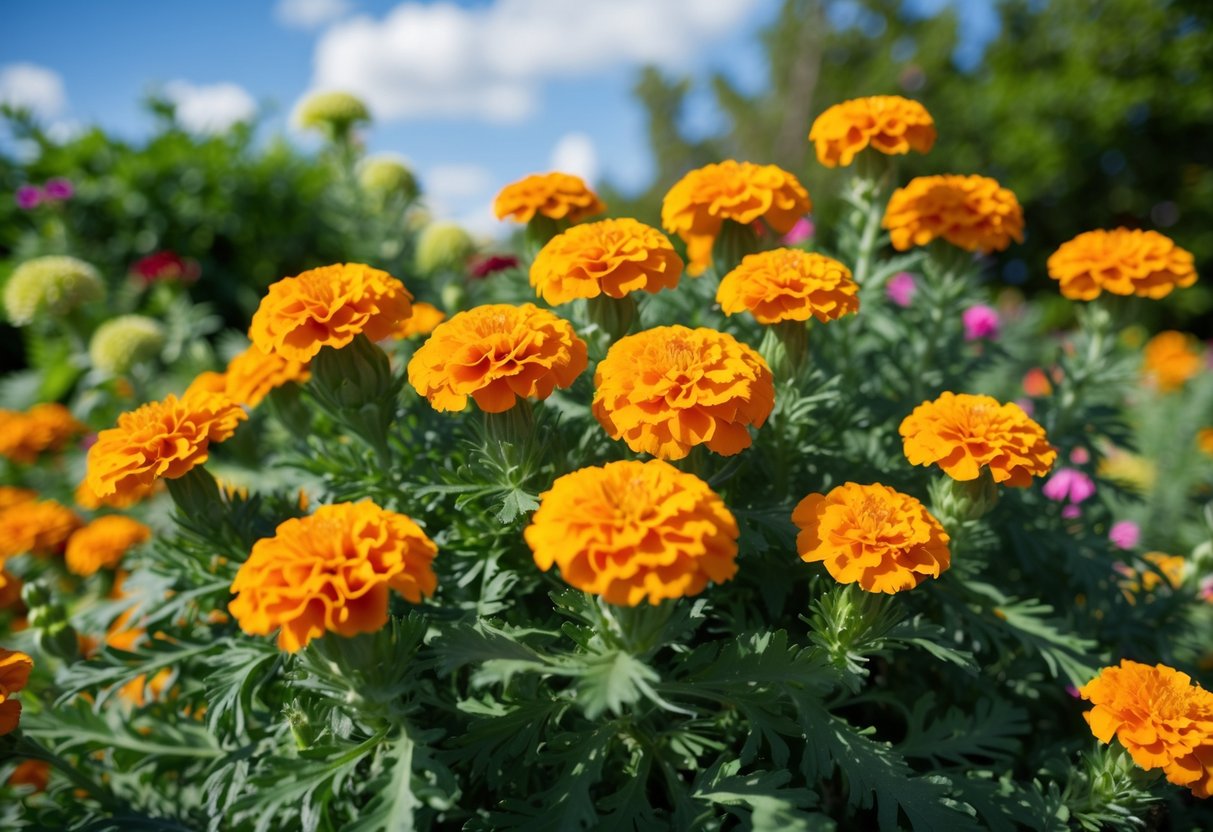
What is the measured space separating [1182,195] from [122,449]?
1366cm

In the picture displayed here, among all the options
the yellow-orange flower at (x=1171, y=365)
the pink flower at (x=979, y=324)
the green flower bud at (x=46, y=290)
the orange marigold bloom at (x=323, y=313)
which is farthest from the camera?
the yellow-orange flower at (x=1171, y=365)

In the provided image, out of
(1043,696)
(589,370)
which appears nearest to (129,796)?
(589,370)

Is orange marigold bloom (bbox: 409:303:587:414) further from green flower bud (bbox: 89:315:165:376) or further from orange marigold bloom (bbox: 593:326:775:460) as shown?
green flower bud (bbox: 89:315:165:376)

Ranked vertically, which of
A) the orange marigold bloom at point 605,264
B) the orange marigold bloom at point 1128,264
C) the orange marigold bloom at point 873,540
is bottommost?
the orange marigold bloom at point 873,540

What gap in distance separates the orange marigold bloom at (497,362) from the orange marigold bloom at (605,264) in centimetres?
15

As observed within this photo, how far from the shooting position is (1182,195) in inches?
431

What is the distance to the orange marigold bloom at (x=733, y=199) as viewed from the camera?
173cm

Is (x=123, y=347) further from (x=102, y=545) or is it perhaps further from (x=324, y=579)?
(x=324, y=579)

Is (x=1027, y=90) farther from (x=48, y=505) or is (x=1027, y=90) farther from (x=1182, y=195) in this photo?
(x=48, y=505)

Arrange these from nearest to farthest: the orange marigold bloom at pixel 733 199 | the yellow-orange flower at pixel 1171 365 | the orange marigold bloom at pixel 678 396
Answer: the orange marigold bloom at pixel 678 396 → the orange marigold bloom at pixel 733 199 → the yellow-orange flower at pixel 1171 365

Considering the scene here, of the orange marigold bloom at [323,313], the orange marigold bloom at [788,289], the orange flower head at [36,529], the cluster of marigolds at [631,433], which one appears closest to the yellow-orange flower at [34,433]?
the orange flower head at [36,529]

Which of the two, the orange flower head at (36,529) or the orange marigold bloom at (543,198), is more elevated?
the orange marigold bloom at (543,198)

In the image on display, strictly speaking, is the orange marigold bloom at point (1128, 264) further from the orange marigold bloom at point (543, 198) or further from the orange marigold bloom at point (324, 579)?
the orange marigold bloom at point (324, 579)

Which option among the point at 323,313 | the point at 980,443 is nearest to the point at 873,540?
the point at 980,443
